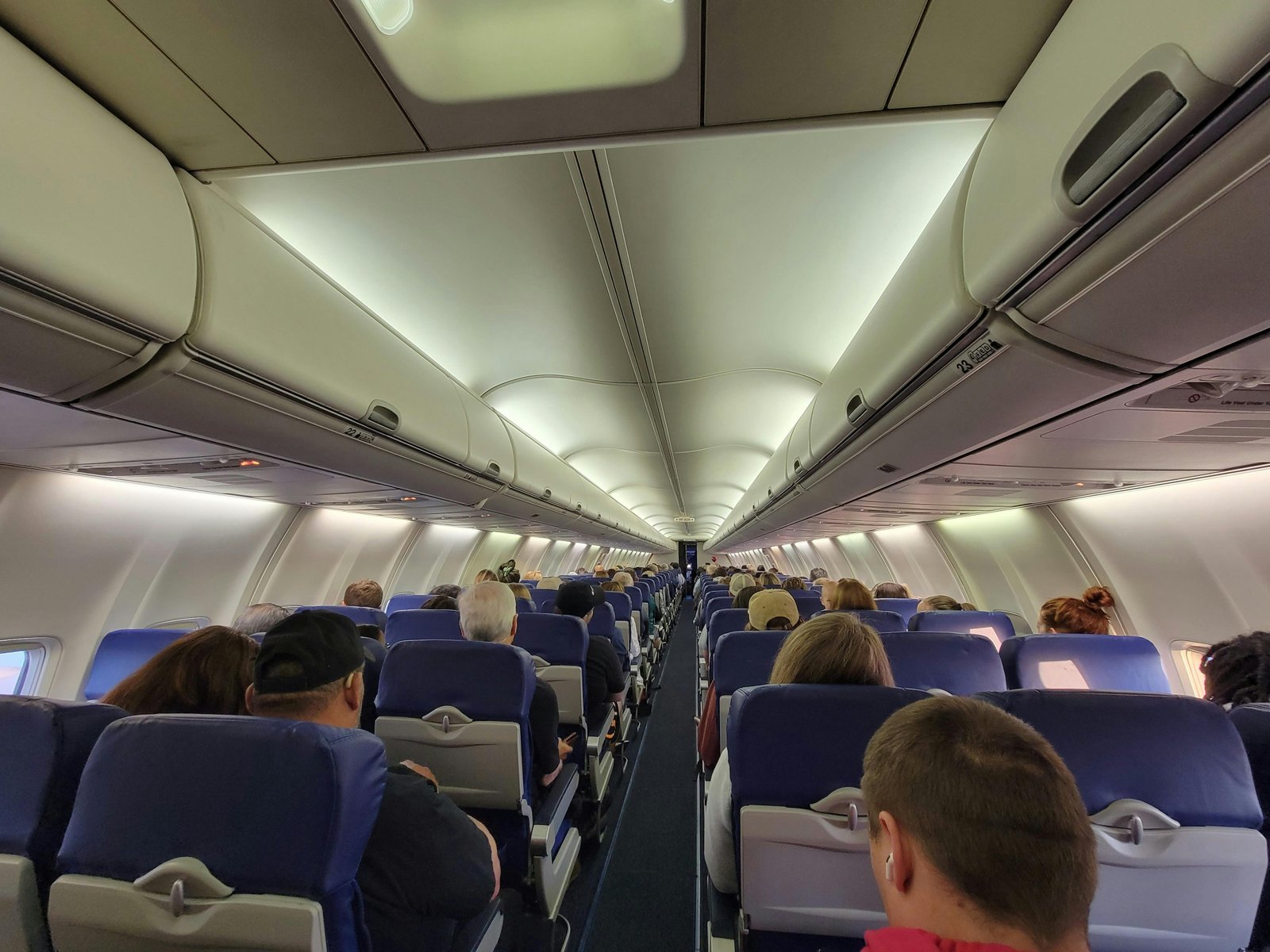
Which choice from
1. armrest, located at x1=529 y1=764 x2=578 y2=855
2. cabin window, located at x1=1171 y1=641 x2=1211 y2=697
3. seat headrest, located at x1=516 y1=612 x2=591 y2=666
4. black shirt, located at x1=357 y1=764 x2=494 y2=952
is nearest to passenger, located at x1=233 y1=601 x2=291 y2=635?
seat headrest, located at x1=516 y1=612 x2=591 y2=666

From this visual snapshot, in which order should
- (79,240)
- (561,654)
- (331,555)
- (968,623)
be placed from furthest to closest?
(331,555)
(968,623)
(561,654)
(79,240)

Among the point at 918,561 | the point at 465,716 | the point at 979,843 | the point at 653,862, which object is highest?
the point at 918,561

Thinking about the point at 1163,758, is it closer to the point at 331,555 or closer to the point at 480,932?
the point at 480,932

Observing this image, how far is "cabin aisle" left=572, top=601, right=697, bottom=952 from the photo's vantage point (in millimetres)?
3174

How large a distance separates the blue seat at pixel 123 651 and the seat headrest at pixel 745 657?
380cm

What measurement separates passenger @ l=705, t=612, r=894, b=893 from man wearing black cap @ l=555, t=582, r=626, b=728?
2.61 m

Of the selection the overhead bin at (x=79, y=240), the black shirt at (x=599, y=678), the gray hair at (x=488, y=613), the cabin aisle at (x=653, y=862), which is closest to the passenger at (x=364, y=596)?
the gray hair at (x=488, y=613)

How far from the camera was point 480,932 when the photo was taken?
6.94 ft

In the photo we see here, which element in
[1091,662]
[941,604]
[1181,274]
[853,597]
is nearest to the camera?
[1181,274]

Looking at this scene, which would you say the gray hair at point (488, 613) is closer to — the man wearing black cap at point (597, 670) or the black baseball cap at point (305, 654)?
the man wearing black cap at point (597, 670)

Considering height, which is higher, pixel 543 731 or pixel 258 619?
pixel 258 619

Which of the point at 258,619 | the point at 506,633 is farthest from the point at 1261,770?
the point at 258,619

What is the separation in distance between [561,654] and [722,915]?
2.30m

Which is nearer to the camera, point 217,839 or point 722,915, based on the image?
point 217,839
